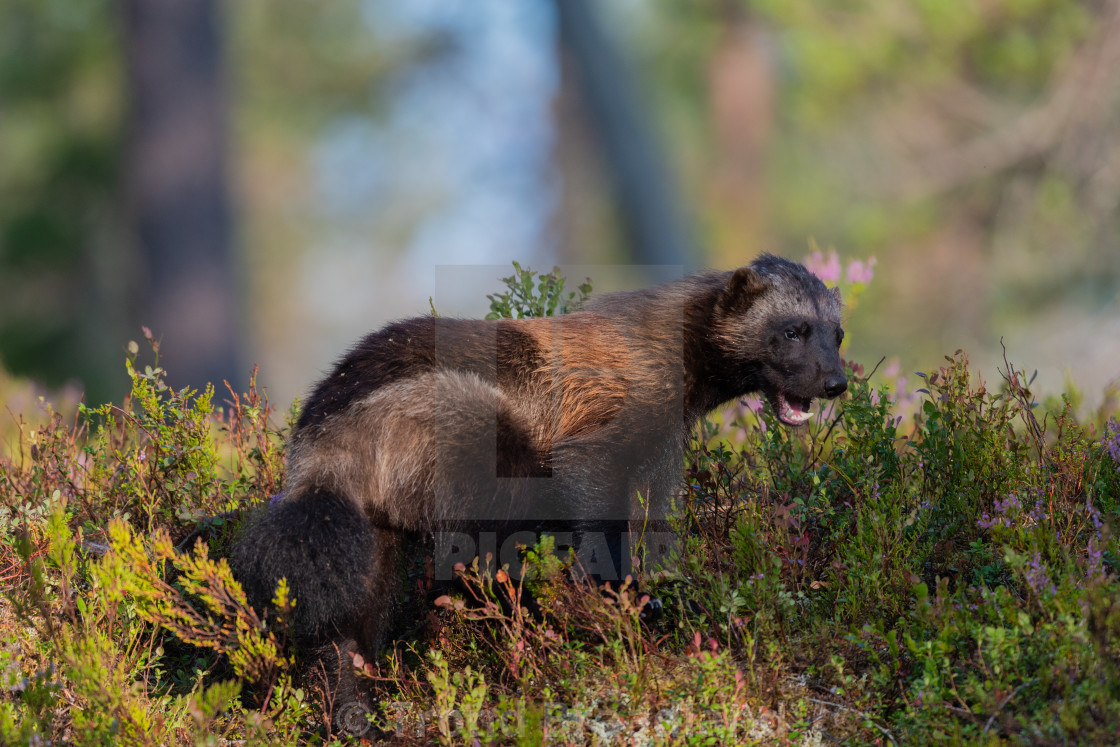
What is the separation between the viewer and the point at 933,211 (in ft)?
48.1

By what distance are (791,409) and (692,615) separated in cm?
108

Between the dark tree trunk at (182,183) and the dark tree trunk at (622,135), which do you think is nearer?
the dark tree trunk at (182,183)

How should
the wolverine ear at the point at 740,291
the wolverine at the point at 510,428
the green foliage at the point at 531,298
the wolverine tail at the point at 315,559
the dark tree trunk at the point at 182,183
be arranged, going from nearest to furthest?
the wolverine tail at the point at 315,559 < the wolverine at the point at 510,428 < the wolverine ear at the point at 740,291 < the green foliage at the point at 531,298 < the dark tree trunk at the point at 182,183

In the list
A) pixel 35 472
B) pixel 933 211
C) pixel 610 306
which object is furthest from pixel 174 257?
pixel 933 211

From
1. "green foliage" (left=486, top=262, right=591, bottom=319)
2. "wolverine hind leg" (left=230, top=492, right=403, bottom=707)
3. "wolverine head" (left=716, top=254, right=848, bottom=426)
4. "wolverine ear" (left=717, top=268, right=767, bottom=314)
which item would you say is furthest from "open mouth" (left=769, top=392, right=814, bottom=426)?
"wolverine hind leg" (left=230, top=492, right=403, bottom=707)

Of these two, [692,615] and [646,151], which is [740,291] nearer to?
[692,615]

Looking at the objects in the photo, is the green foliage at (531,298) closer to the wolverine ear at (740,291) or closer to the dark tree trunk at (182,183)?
the wolverine ear at (740,291)

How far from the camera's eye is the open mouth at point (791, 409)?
13.8ft

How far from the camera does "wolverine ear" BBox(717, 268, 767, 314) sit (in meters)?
4.31

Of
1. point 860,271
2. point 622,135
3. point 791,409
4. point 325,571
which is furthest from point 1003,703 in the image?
point 622,135

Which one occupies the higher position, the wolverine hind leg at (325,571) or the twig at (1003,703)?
the wolverine hind leg at (325,571)

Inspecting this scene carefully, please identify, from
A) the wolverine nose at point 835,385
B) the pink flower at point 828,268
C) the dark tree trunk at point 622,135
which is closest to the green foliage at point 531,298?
the wolverine nose at point 835,385

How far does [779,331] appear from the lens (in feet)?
14.0

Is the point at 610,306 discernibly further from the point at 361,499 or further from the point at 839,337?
the point at 361,499
